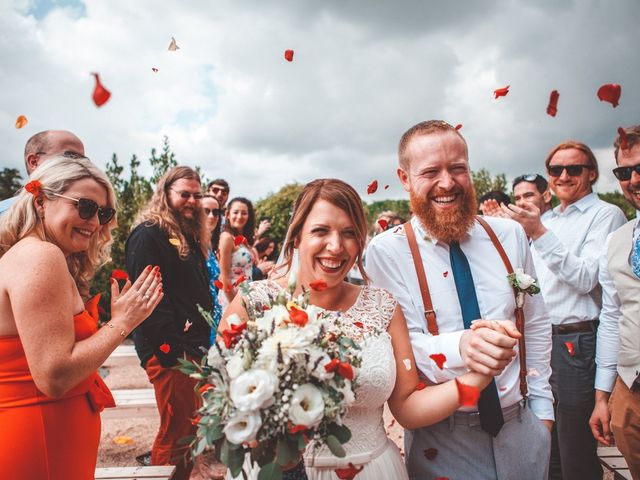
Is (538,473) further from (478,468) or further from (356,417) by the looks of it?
(356,417)

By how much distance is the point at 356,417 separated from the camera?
2.16 metres

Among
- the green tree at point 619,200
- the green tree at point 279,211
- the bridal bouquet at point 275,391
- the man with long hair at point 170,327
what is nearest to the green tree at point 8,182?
the green tree at point 279,211

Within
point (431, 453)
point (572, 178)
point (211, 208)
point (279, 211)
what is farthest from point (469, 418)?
point (279, 211)

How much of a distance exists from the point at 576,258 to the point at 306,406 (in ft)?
9.34

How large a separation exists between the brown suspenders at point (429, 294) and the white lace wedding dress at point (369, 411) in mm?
194

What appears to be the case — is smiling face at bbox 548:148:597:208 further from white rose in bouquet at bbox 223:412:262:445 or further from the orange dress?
→ the orange dress

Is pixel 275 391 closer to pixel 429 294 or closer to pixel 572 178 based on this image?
pixel 429 294

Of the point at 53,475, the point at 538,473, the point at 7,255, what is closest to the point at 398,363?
the point at 538,473

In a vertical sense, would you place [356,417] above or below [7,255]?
below

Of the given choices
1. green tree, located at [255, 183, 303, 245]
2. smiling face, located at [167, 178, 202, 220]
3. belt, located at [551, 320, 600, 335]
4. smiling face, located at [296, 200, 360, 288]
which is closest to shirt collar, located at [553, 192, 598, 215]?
belt, located at [551, 320, 600, 335]

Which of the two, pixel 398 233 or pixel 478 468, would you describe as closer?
pixel 478 468

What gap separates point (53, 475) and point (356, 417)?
1480mm

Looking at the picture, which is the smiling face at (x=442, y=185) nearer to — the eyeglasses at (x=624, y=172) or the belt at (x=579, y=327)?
the eyeglasses at (x=624, y=172)

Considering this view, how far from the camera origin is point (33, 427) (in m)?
2.05
